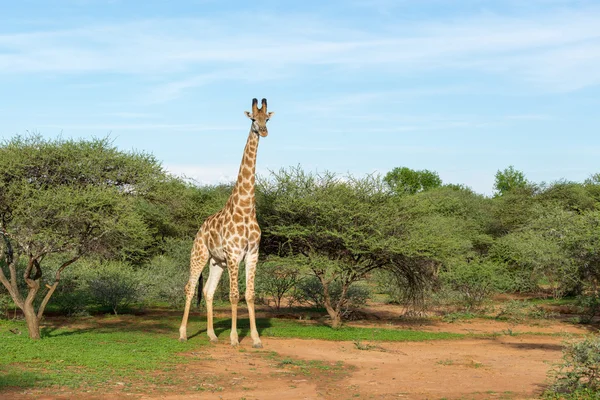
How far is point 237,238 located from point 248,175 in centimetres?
155

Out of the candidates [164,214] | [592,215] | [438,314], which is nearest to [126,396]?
[592,215]

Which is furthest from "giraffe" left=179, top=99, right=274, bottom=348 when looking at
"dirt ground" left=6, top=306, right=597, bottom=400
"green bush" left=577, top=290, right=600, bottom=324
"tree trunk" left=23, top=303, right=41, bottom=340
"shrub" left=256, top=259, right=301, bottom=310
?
"green bush" left=577, top=290, right=600, bottom=324

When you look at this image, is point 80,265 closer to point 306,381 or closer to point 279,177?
point 279,177

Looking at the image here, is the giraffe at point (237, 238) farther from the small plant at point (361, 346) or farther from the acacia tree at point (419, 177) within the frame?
the acacia tree at point (419, 177)

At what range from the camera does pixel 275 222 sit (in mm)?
18578

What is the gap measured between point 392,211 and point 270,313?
6.57 m

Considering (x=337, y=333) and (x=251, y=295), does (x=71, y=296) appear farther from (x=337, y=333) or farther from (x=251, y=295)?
(x=337, y=333)

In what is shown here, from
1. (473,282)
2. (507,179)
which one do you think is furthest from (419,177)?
(473,282)

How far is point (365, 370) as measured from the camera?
12742 mm

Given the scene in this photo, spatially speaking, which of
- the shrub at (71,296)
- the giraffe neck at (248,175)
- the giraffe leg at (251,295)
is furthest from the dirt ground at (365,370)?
the shrub at (71,296)

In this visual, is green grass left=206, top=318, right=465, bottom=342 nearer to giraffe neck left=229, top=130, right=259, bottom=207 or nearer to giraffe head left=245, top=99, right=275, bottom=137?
giraffe neck left=229, top=130, right=259, bottom=207

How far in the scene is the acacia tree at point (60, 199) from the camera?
1455 centimetres

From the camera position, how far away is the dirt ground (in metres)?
10.4

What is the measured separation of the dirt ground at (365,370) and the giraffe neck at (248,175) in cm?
333
